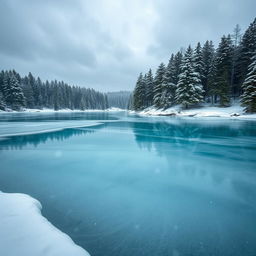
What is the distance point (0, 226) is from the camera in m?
2.46

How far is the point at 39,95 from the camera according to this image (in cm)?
→ 7325

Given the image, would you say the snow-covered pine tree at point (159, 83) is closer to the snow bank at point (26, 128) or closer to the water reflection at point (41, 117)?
the water reflection at point (41, 117)

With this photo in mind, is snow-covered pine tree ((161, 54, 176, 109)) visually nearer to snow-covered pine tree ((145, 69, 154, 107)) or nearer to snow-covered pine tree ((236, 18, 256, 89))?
snow-covered pine tree ((145, 69, 154, 107))

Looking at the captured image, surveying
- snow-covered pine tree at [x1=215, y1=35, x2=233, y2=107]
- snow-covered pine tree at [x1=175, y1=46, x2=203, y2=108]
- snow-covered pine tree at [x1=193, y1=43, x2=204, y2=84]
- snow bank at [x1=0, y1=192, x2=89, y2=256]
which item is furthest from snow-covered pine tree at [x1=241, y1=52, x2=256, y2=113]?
snow bank at [x1=0, y1=192, x2=89, y2=256]

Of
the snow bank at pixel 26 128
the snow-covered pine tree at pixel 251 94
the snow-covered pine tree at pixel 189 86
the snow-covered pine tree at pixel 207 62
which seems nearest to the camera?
the snow bank at pixel 26 128

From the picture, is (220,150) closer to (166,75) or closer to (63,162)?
(63,162)

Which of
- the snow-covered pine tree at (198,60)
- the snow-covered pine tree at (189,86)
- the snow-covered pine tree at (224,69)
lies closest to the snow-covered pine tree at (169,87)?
the snow-covered pine tree at (189,86)

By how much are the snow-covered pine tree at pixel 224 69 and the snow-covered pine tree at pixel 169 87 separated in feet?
30.0

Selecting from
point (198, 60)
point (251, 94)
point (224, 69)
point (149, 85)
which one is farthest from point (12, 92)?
point (251, 94)

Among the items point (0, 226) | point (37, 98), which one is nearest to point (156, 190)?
point (0, 226)

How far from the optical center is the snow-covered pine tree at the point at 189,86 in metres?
29.7

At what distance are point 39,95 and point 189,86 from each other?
6880cm

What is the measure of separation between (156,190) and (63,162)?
14.1 ft

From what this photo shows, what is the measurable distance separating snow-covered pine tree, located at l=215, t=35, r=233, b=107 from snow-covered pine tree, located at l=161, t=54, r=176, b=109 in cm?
915
